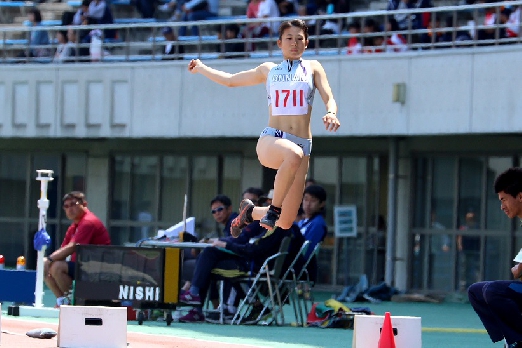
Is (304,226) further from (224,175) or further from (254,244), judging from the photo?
(224,175)

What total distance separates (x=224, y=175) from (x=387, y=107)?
5.09 meters

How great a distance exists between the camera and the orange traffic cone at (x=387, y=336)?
866 centimetres

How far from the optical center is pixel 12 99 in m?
23.1

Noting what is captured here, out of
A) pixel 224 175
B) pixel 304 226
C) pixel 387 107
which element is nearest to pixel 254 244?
pixel 304 226

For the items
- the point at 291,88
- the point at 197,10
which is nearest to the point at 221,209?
the point at 291,88

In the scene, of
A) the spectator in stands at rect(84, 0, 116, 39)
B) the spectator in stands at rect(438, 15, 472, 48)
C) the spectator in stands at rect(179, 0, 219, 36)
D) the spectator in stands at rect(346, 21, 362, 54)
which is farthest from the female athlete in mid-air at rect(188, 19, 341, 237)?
the spectator in stands at rect(84, 0, 116, 39)

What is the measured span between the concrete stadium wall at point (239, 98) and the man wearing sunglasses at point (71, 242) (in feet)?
20.6

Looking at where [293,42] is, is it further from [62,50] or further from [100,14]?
[100,14]

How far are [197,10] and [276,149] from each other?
45.6 ft

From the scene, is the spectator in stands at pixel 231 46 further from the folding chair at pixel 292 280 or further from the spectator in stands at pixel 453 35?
the folding chair at pixel 292 280

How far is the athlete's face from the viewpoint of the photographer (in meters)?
9.39

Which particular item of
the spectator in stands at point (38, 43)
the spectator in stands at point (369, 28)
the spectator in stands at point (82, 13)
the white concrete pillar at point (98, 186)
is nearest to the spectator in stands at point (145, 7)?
the spectator in stands at point (82, 13)

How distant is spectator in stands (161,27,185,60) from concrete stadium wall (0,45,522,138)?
0.24 m

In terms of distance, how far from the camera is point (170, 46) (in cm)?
2225
